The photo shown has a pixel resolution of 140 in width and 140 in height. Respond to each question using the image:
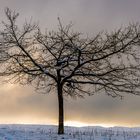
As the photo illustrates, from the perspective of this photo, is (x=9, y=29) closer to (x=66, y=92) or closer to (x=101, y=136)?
(x=66, y=92)

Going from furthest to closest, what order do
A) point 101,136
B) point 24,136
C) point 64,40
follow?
point 64,40, point 101,136, point 24,136

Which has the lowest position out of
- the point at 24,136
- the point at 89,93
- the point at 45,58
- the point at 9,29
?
the point at 24,136

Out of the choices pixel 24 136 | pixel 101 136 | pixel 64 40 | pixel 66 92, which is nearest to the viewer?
pixel 24 136

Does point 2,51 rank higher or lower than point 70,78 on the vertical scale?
higher

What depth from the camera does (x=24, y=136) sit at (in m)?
23.2

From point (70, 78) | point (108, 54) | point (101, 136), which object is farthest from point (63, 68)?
point (101, 136)

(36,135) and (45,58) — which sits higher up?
(45,58)

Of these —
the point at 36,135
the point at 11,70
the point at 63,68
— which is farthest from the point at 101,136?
the point at 11,70

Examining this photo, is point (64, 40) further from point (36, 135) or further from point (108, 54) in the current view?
point (36, 135)

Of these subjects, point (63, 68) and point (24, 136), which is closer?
point (24, 136)

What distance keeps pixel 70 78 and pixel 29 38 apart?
3.89 metres

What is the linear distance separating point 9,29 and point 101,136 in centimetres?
960

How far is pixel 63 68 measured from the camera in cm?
A: 2797

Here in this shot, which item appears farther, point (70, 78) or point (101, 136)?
point (70, 78)
